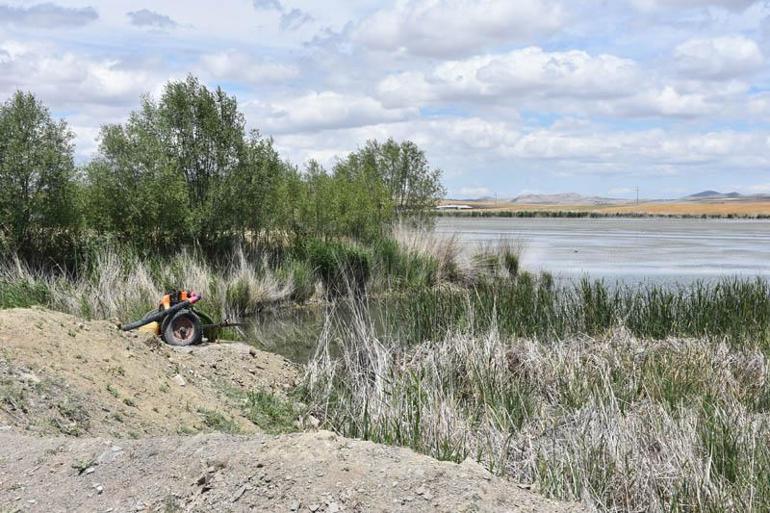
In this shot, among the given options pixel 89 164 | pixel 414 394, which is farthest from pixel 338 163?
pixel 414 394

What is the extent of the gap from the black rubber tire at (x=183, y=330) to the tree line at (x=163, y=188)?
8.38m

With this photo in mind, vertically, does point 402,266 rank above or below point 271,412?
above

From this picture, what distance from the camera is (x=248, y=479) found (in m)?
4.80

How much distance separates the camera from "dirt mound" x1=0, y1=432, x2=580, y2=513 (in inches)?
177

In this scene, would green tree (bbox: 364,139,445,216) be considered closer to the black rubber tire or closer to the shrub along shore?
the shrub along shore

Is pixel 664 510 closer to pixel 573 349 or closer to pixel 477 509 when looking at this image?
pixel 477 509

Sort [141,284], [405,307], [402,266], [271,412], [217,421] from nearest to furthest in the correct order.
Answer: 1. [217,421]
2. [271,412]
3. [405,307]
4. [141,284]
5. [402,266]

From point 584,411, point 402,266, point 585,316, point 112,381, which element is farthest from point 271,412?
point 402,266

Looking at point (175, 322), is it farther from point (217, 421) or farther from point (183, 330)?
point (217, 421)

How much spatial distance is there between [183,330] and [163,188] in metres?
9.28

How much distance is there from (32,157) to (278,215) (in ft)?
23.2

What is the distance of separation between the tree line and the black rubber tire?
8.38 meters

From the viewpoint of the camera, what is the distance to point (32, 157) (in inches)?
730

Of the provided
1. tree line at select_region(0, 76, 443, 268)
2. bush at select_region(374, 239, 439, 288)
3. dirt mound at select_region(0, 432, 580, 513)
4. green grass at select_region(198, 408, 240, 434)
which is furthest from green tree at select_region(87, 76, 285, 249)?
dirt mound at select_region(0, 432, 580, 513)
